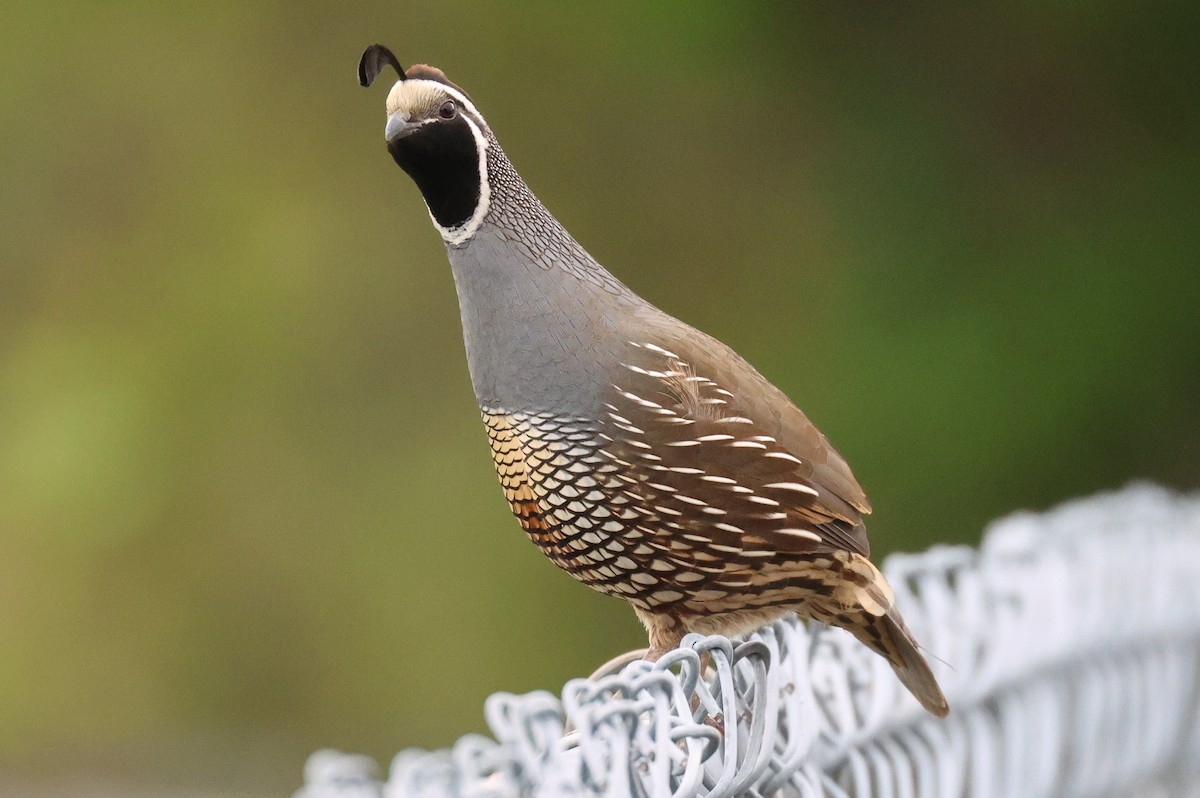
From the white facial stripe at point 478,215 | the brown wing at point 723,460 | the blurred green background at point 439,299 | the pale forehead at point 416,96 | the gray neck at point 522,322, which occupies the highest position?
the blurred green background at point 439,299

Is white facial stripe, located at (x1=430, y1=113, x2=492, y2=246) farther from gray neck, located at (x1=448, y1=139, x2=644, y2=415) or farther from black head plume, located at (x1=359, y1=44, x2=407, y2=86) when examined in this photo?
black head plume, located at (x1=359, y1=44, x2=407, y2=86)

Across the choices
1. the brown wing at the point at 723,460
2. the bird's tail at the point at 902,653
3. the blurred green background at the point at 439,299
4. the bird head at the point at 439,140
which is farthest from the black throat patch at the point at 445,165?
the blurred green background at the point at 439,299

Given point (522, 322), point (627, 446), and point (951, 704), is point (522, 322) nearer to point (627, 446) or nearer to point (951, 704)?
point (627, 446)

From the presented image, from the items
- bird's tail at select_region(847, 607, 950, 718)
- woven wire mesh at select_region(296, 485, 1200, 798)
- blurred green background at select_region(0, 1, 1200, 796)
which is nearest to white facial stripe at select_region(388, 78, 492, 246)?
woven wire mesh at select_region(296, 485, 1200, 798)

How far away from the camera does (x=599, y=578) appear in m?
1.43

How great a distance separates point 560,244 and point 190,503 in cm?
292

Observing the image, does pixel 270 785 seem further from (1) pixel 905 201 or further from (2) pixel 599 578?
(2) pixel 599 578

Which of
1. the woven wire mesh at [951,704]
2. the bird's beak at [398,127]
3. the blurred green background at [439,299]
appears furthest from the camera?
the blurred green background at [439,299]

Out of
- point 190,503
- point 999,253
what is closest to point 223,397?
point 190,503

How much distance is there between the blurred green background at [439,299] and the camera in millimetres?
3998

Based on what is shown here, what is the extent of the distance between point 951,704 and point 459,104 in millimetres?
932

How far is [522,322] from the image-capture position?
4.61ft

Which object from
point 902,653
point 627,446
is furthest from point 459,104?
point 902,653

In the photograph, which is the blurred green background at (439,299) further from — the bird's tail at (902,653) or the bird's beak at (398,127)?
the bird's beak at (398,127)
